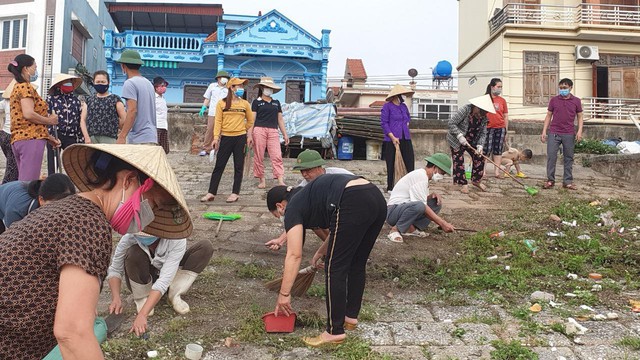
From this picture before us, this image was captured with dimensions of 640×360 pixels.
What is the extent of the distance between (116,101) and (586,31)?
18432 mm

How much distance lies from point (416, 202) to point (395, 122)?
254 centimetres

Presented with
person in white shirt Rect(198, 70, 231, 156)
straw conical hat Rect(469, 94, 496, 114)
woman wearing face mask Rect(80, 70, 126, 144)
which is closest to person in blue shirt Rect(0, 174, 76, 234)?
woman wearing face mask Rect(80, 70, 126, 144)

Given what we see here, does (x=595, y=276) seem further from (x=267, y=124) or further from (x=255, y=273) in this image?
(x=267, y=124)

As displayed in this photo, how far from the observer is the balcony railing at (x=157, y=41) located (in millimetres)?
19609

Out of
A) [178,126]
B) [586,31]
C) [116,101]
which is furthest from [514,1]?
[116,101]

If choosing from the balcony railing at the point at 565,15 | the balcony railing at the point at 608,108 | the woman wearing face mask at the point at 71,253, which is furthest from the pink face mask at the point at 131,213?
the balcony railing at the point at 608,108

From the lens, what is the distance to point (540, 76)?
19.3m

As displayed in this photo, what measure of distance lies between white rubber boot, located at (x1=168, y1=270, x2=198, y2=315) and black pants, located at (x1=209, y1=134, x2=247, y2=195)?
3524 millimetres

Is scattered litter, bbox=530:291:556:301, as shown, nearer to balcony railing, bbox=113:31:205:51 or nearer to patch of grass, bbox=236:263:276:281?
patch of grass, bbox=236:263:276:281

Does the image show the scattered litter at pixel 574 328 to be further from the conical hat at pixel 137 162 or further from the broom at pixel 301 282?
the conical hat at pixel 137 162

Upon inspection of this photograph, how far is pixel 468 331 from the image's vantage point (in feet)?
11.1

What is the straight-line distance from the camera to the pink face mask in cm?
188

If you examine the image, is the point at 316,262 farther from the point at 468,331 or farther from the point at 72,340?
the point at 72,340

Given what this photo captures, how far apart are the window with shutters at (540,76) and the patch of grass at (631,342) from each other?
17446 millimetres
